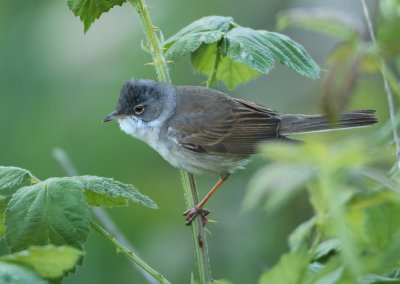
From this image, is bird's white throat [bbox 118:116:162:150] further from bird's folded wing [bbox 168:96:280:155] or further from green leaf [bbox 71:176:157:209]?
green leaf [bbox 71:176:157:209]

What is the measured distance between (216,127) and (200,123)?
0.33ft

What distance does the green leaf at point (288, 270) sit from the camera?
1117 mm

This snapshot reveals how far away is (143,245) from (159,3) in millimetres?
2729

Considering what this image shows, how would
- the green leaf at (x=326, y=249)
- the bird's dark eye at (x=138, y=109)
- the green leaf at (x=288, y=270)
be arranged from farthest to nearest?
the bird's dark eye at (x=138, y=109) < the green leaf at (x=326, y=249) < the green leaf at (x=288, y=270)

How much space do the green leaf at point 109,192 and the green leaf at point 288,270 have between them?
792mm

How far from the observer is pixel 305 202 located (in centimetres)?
480

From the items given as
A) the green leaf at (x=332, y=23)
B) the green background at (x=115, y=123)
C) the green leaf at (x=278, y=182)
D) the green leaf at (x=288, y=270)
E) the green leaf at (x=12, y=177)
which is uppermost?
the green leaf at (x=332, y=23)

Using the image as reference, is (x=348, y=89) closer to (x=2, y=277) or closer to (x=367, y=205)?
(x=367, y=205)

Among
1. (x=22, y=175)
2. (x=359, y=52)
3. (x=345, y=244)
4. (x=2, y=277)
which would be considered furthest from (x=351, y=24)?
(x=22, y=175)

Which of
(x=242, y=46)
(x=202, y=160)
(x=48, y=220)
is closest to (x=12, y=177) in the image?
(x=48, y=220)

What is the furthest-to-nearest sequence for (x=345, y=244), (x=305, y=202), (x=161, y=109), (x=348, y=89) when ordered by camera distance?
(x=305, y=202), (x=161, y=109), (x=348, y=89), (x=345, y=244)

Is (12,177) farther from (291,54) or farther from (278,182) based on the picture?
(278,182)

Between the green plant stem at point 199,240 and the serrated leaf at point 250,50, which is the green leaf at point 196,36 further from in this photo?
the green plant stem at point 199,240

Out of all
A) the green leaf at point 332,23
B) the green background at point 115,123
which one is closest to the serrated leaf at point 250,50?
the green leaf at point 332,23
